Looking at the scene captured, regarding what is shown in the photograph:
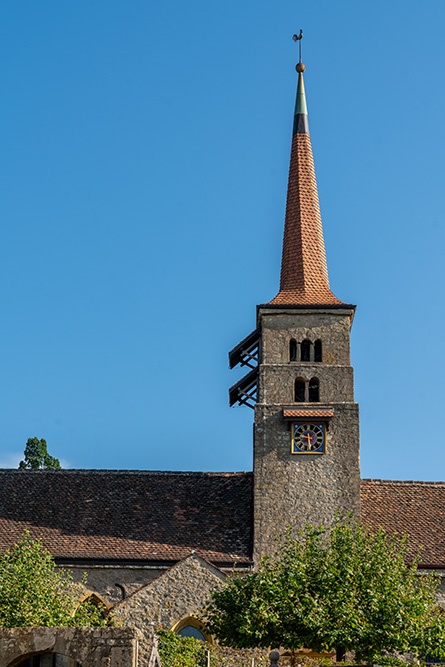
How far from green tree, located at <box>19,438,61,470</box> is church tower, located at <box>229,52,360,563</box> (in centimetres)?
2056

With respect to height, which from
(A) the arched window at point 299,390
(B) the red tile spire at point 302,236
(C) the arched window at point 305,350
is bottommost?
(A) the arched window at point 299,390

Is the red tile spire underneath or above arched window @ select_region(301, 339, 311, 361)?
above

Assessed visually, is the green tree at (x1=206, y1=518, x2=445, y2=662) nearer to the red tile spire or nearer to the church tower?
the church tower

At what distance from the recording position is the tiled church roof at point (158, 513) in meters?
40.0

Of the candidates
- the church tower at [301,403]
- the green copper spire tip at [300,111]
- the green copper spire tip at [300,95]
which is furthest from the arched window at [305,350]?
the green copper spire tip at [300,95]

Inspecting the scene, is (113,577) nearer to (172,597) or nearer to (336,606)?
(172,597)

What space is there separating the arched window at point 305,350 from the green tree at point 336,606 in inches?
476

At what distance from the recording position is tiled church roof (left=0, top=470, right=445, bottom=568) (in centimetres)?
4003

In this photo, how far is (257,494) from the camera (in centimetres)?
4041

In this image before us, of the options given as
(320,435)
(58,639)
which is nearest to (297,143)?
(320,435)

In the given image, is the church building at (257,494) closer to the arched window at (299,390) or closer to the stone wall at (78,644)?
the arched window at (299,390)

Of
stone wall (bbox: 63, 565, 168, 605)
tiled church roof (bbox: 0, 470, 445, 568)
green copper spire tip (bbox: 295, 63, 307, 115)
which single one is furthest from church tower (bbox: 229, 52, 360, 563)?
green copper spire tip (bbox: 295, 63, 307, 115)

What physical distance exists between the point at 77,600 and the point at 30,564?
5.69 metres

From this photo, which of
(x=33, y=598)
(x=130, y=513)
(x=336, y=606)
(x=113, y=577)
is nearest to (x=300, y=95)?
(x=130, y=513)
